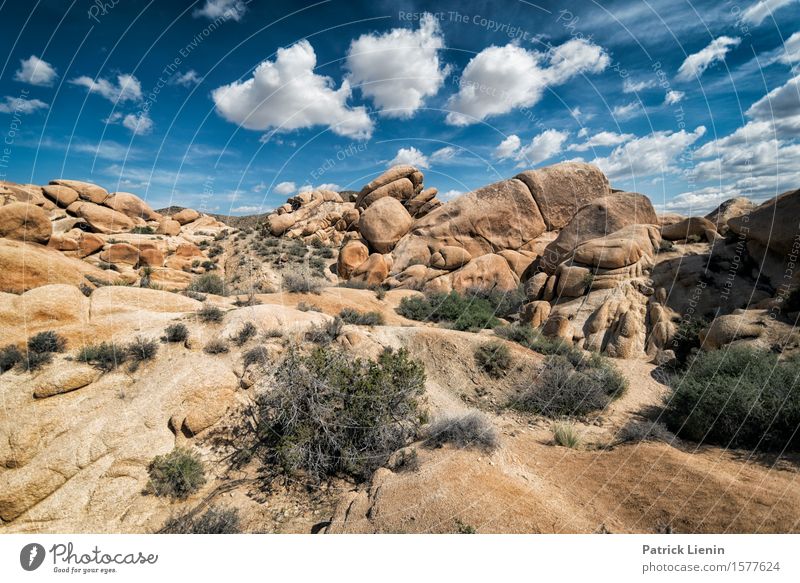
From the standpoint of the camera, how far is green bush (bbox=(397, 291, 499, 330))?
15439 mm

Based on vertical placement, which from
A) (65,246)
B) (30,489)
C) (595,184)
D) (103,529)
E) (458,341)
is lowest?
(103,529)

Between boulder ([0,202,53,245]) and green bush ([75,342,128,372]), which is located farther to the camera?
boulder ([0,202,53,245])

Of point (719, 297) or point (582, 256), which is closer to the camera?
point (719, 297)

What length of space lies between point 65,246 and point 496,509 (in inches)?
987

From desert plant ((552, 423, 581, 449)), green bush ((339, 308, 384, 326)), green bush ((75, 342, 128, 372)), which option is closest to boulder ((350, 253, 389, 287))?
green bush ((339, 308, 384, 326))

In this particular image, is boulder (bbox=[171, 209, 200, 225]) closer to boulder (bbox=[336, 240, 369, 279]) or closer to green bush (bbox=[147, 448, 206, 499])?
boulder (bbox=[336, 240, 369, 279])

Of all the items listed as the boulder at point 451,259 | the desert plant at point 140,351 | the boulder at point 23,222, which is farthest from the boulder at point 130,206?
the desert plant at point 140,351

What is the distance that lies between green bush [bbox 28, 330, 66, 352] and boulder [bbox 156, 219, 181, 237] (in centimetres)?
2714

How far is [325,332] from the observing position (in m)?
10.0

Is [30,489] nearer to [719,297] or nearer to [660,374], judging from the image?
[660,374]

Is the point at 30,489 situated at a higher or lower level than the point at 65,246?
lower

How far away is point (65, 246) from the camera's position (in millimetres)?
19547

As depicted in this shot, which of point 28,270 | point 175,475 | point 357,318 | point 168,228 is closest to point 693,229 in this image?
point 357,318

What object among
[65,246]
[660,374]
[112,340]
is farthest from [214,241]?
[660,374]
